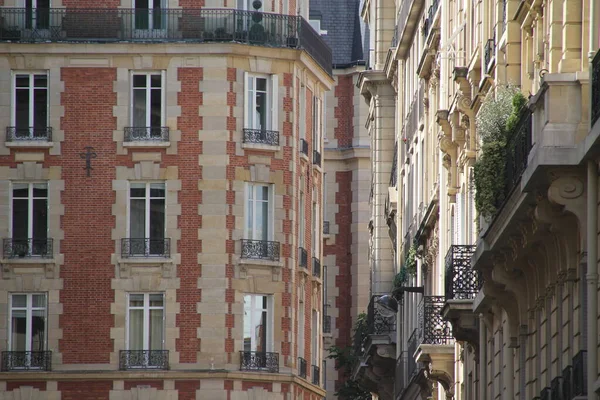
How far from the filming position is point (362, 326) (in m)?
70.9

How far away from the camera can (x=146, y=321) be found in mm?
60812

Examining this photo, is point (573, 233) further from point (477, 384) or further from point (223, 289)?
point (223, 289)

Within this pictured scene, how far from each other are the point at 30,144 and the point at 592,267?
117ft

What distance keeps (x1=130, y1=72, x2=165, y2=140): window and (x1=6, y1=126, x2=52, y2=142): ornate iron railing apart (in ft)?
8.30

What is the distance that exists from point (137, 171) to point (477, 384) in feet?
66.6

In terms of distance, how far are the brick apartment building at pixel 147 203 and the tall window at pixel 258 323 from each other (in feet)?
0.14

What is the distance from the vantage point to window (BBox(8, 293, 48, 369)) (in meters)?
60.4

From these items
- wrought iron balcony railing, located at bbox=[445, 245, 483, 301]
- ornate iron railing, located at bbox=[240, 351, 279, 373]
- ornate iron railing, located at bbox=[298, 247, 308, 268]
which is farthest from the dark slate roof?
wrought iron balcony railing, located at bbox=[445, 245, 483, 301]

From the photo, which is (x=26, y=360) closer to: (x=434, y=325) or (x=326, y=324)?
(x=434, y=325)

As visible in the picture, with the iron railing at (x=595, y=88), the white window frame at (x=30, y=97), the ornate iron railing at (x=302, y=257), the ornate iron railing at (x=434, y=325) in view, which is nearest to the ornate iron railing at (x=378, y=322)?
the ornate iron railing at (x=302, y=257)

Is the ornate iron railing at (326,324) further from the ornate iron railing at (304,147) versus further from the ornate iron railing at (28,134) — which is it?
the ornate iron railing at (28,134)

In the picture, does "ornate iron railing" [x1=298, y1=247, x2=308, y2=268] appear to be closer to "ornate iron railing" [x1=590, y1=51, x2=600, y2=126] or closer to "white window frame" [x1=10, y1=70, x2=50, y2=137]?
"white window frame" [x1=10, y1=70, x2=50, y2=137]

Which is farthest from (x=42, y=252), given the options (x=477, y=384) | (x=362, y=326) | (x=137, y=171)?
(x=477, y=384)

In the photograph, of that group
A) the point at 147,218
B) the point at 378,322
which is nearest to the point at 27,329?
the point at 147,218
